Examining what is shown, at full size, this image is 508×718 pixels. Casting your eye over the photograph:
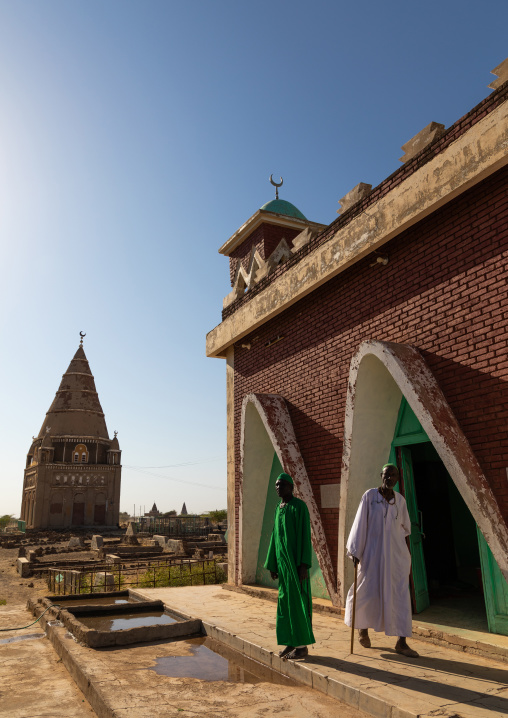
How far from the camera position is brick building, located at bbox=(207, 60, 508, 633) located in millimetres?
5258

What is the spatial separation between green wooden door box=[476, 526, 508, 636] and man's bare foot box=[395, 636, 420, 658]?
2.99 feet

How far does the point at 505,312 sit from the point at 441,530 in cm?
511

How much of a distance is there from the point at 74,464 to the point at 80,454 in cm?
135

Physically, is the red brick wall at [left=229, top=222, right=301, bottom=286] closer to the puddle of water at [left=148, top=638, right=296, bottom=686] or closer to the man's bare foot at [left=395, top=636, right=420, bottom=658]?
the puddle of water at [left=148, top=638, right=296, bottom=686]

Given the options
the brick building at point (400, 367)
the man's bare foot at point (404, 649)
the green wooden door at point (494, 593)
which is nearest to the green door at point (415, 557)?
the brick building at point (400, 367)

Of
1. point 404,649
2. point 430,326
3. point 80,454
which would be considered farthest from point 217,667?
point 80,454

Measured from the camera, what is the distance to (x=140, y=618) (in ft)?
24.5

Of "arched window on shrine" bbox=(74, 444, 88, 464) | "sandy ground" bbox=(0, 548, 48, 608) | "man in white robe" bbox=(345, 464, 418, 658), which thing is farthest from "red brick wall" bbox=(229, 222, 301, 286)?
"arched window on shrine" bbox=(74, 444, 88, 464)

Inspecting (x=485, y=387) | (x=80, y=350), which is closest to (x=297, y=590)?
(x=485, y=387)

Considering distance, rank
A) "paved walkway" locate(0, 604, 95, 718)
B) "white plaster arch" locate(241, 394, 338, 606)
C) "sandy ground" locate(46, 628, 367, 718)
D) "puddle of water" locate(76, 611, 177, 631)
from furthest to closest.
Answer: "white plaster arch" locate(241, 394, 338, 606)
"puddle of water" locate(76, 611, 177, 631)
"paved walkway" locate(0, 604, 95, 718)
"sandy ground" locate(46, 628, 367, 718)

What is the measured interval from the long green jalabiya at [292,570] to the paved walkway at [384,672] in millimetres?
224

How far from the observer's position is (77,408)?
54031 millimetres

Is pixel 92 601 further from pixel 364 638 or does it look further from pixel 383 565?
pixel 383 565

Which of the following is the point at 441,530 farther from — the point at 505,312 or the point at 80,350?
the point at 80,350
